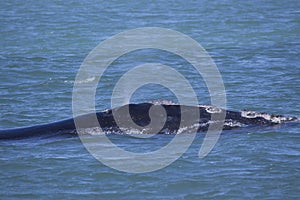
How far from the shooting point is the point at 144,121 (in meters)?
13.2

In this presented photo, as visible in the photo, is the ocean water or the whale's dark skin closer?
the ocean water

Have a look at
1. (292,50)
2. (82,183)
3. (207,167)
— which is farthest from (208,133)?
(292,50)

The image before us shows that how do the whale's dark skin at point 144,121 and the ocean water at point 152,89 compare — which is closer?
the ocean water at point 152,89

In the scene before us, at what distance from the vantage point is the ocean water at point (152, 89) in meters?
Answer: 11.8

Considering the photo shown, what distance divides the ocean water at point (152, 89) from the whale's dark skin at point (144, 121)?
18 centimetres

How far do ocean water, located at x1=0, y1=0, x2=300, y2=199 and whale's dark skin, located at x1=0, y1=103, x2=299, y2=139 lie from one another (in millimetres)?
183

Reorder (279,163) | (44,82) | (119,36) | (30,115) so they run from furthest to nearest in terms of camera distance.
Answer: (119,36), (44,82), (30,115), (279,163)

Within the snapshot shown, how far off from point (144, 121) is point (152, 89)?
19.2 feet

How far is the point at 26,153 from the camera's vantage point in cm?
1302

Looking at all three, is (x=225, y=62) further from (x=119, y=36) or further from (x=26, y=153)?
(x=26, y=153)

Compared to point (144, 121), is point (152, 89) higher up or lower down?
lower down

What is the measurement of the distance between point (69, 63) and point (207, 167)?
10.5m

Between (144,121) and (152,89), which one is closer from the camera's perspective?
(144,121)

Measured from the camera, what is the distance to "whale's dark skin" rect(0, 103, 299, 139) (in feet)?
43.4
